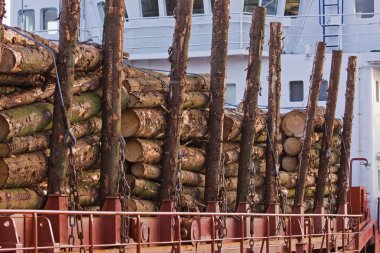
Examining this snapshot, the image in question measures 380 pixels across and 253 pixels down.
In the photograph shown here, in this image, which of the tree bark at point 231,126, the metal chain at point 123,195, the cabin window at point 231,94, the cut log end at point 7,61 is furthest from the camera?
the cabin window at point 231,94

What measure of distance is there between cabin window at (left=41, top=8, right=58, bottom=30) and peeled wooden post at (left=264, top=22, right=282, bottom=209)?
14002 mm

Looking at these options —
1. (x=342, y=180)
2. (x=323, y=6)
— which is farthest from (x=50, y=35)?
(x=342, y=180)

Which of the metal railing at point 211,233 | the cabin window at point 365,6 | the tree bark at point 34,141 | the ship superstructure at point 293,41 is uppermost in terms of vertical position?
the cabin window at point 365,6

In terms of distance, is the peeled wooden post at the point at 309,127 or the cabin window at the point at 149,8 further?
the cabin window at the point at 149,8

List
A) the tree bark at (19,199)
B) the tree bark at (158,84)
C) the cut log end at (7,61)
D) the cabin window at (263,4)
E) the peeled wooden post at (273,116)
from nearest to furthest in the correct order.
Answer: the cut log end at (7,61)
the tree bark at (19,199)
the tree bark at (158,84)
the peeled wooden post at (273,116)
the cabin window at (263,4)

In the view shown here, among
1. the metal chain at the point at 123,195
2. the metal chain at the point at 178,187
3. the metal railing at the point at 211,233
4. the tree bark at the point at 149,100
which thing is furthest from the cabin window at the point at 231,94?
the metal chain at the point at 123,195

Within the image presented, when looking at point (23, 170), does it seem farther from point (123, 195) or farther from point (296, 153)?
point (296, 153)

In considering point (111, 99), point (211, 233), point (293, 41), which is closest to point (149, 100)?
point (111, 99)

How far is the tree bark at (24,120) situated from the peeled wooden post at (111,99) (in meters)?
1.05

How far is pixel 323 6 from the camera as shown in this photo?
34.4 metres

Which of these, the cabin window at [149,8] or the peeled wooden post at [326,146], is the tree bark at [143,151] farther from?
the cabin window at [149,8]

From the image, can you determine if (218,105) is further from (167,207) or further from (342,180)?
(342,180)

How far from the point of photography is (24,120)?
13.4 meters

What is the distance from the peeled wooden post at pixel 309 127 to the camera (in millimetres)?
23438
